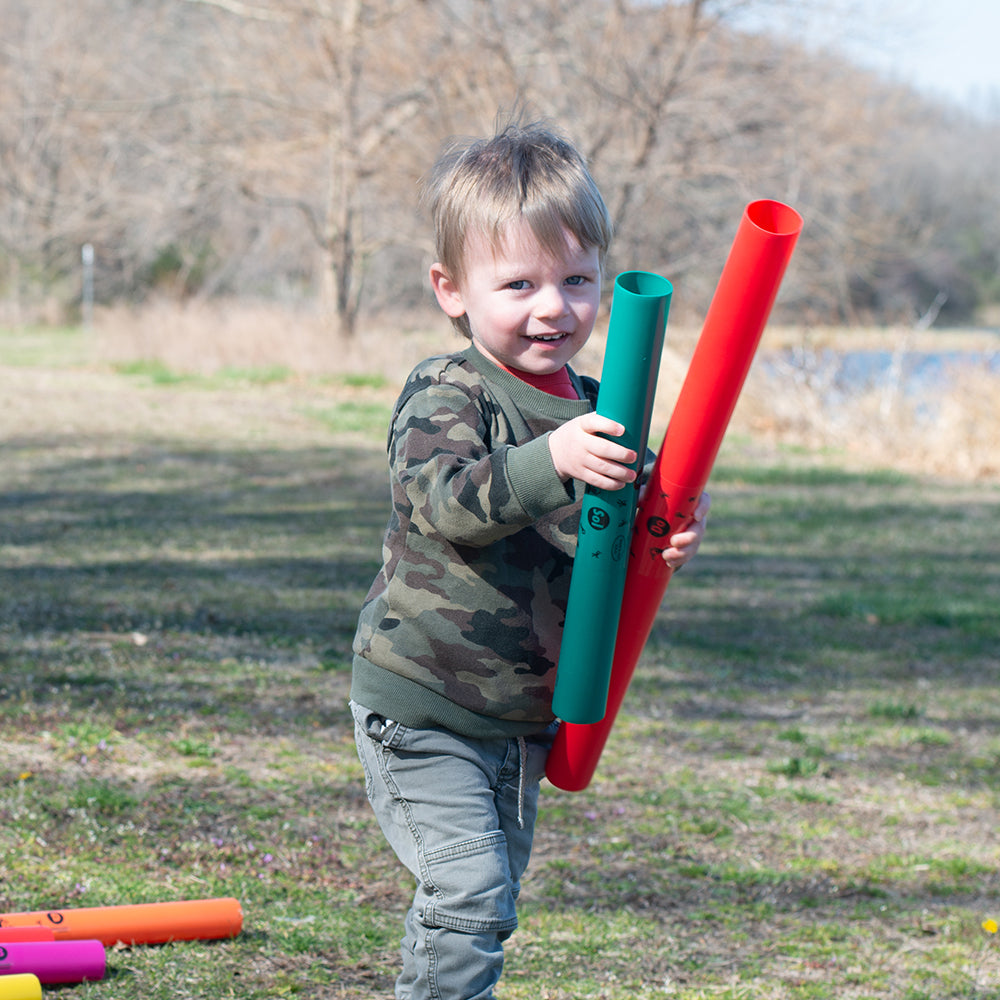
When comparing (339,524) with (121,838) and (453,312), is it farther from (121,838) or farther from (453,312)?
(453,312)

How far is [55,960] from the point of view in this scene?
261 centimetres

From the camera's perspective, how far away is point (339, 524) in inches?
338

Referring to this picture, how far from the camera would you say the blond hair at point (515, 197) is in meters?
2.06

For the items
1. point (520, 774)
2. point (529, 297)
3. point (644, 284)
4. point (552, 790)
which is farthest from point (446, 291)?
point (552, 790)

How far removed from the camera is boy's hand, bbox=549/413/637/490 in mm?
1825

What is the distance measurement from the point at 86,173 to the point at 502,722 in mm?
36351

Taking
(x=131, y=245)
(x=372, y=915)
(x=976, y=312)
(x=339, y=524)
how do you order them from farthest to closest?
(x=976, y=312)
(x=131, y=245)
(x=339, y=524)
(x=372, y=915)

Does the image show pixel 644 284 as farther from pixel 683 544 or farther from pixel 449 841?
pixel 449 841

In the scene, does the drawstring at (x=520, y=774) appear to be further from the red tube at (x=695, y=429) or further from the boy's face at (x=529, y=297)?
the boy's face at (x=529, y=297)

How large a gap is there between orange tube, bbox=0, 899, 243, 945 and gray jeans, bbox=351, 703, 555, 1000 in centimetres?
79

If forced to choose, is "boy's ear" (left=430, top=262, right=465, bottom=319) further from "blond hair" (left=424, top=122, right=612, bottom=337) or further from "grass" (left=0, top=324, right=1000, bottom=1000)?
"grass" (left=0, top=324, right=1000, bottom=1000)

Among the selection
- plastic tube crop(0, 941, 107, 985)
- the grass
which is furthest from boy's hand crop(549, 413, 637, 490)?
plastic tube crop(0, 941, 107, 985)

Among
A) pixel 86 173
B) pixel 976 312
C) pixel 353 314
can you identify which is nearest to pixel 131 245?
pixel 86 173

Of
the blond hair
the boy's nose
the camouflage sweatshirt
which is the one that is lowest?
the camouflage sweatshirt
